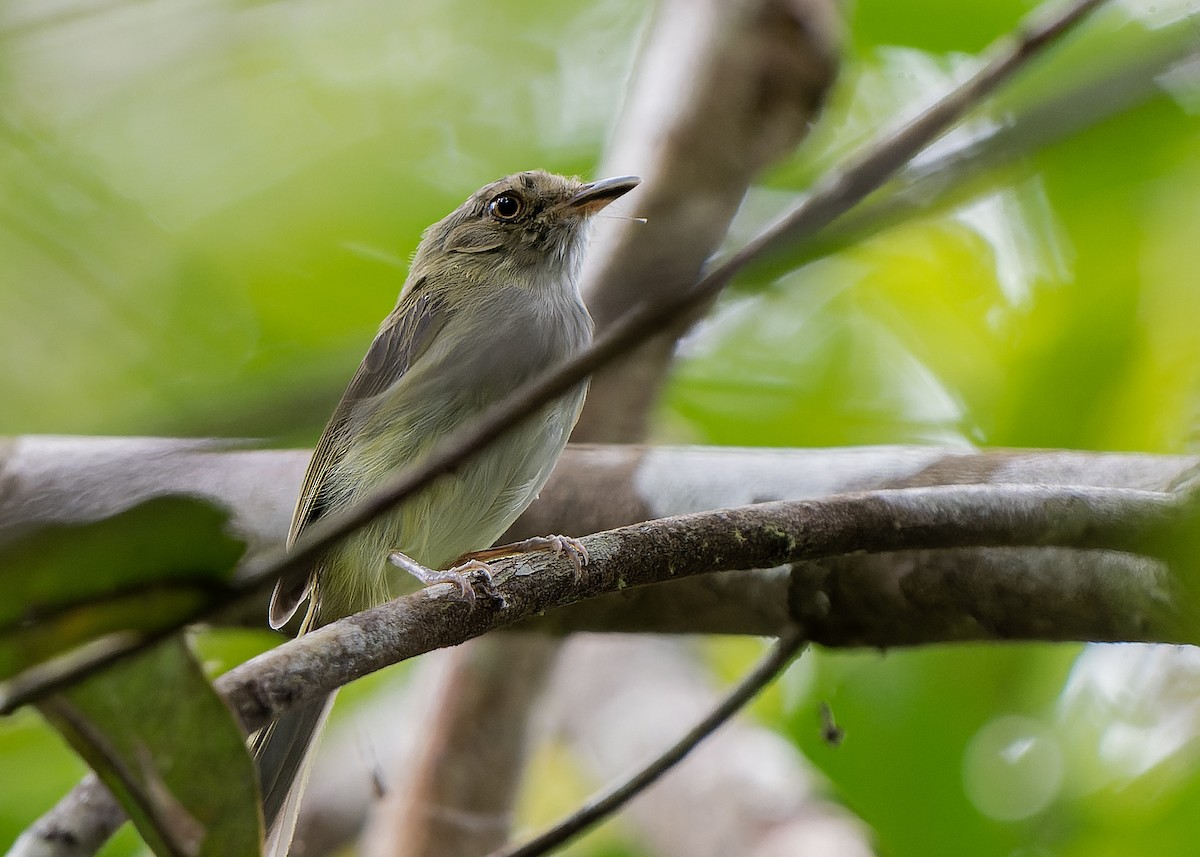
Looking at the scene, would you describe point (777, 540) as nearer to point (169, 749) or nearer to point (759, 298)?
point (759, 298)

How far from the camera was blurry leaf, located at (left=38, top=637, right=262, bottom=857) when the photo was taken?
1.37 m

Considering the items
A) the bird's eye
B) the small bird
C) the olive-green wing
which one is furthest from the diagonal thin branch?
the bird's eye

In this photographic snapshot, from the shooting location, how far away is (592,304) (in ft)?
13.1

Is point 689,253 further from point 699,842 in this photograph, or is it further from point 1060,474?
point 699,842

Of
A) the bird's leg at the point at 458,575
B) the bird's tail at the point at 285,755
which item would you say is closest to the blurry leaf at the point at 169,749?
the bird's leg at the point at 458,575

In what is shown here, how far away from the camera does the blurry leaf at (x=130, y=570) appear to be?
4.02 feet

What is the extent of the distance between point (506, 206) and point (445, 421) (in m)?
1.25

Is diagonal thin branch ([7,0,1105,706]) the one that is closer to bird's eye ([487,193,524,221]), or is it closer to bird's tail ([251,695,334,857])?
bird's tail ([251,695,334,857])

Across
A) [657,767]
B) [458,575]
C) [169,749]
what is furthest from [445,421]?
[169,749]

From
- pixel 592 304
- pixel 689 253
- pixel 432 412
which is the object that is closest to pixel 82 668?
pixel 689 253

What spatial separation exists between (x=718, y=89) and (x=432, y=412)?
7.05ft

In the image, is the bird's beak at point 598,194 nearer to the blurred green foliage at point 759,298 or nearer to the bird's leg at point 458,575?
the blurred green foliage at point 759,298

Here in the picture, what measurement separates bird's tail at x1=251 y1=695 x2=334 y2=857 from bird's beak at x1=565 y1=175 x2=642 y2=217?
5.88 ft

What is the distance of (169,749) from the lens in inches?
54.7
